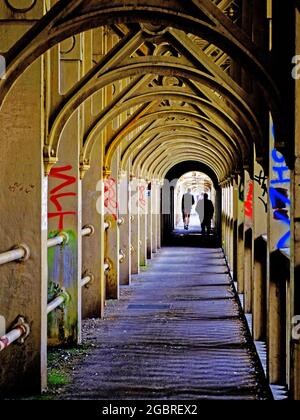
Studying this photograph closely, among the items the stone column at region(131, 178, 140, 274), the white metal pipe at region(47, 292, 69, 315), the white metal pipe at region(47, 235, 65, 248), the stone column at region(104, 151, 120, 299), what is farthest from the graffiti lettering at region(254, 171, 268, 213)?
the stone column at region(131, 178, 140, 274)

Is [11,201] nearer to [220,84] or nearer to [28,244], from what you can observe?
[28,244]

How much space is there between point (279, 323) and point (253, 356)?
5.37 feet

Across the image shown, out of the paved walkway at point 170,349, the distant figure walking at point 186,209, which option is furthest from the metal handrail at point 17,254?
the distant figure walking at point 186,209

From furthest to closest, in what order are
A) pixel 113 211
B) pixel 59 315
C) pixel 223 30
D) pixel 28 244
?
pixel 113 211, pixel 59 315, pixel 28 244, pixel 223 30

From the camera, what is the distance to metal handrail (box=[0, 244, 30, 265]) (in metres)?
6.24

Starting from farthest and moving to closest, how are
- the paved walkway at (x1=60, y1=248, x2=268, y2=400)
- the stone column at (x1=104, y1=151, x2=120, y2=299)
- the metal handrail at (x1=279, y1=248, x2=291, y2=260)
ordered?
the stone column at (x1=104, y1=151, x2=120, y2=299), the paved walkway at (x1=60, y1=248, x2=268, y2=400), the metal handrail at (x1=279, y1=248, x2=291, y2=260)

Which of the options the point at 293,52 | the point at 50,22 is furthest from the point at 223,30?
the point at 50,22

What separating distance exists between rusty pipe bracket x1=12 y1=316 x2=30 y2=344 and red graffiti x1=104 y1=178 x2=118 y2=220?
6229 millimetres

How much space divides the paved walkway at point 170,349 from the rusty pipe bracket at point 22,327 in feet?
1.99

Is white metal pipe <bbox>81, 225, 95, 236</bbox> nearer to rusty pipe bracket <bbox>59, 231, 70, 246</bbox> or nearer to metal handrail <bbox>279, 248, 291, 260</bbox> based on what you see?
rusty pipe bracket <bbox>59, 231, 70, 246</bbox>

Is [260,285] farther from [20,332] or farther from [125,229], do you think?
[125,229]

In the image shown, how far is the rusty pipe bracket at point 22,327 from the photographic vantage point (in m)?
6.63

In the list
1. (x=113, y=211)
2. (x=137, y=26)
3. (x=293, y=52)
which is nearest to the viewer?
(x=293, y=52)

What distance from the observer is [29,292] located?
21.9 ft
